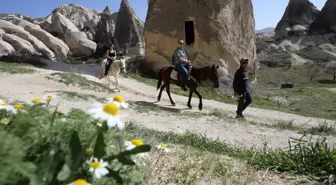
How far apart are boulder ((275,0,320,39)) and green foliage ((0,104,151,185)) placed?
6523 centimetres

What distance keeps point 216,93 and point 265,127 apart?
7556mm

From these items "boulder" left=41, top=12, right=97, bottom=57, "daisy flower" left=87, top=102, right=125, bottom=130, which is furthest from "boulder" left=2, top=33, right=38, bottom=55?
"daisy flower" left=87, top=102, right=125, bottom=130

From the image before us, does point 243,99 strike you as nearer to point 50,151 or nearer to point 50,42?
point 50,151

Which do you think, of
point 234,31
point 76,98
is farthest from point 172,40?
point 76,98

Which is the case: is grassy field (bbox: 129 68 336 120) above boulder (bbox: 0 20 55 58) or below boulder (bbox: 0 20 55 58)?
below

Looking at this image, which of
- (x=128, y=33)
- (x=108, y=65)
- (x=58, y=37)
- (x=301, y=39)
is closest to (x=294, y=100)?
(x=108, y=65)

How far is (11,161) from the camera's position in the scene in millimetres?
1187

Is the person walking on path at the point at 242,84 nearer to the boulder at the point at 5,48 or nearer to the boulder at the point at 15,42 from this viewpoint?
the boulder at the point at 5,48

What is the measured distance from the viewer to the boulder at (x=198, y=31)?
58.3 ft

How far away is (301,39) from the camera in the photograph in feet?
181

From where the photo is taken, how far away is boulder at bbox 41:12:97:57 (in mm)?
28969

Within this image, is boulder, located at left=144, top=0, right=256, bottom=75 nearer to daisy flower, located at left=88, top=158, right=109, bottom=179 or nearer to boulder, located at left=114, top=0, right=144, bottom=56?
boulder, located at left=114, top=0, right=144, bottom=56

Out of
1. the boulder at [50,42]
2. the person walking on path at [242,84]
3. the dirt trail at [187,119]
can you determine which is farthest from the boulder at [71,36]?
the person walking on path at [242,84]

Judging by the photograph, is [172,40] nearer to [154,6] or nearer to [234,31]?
[154,6]
